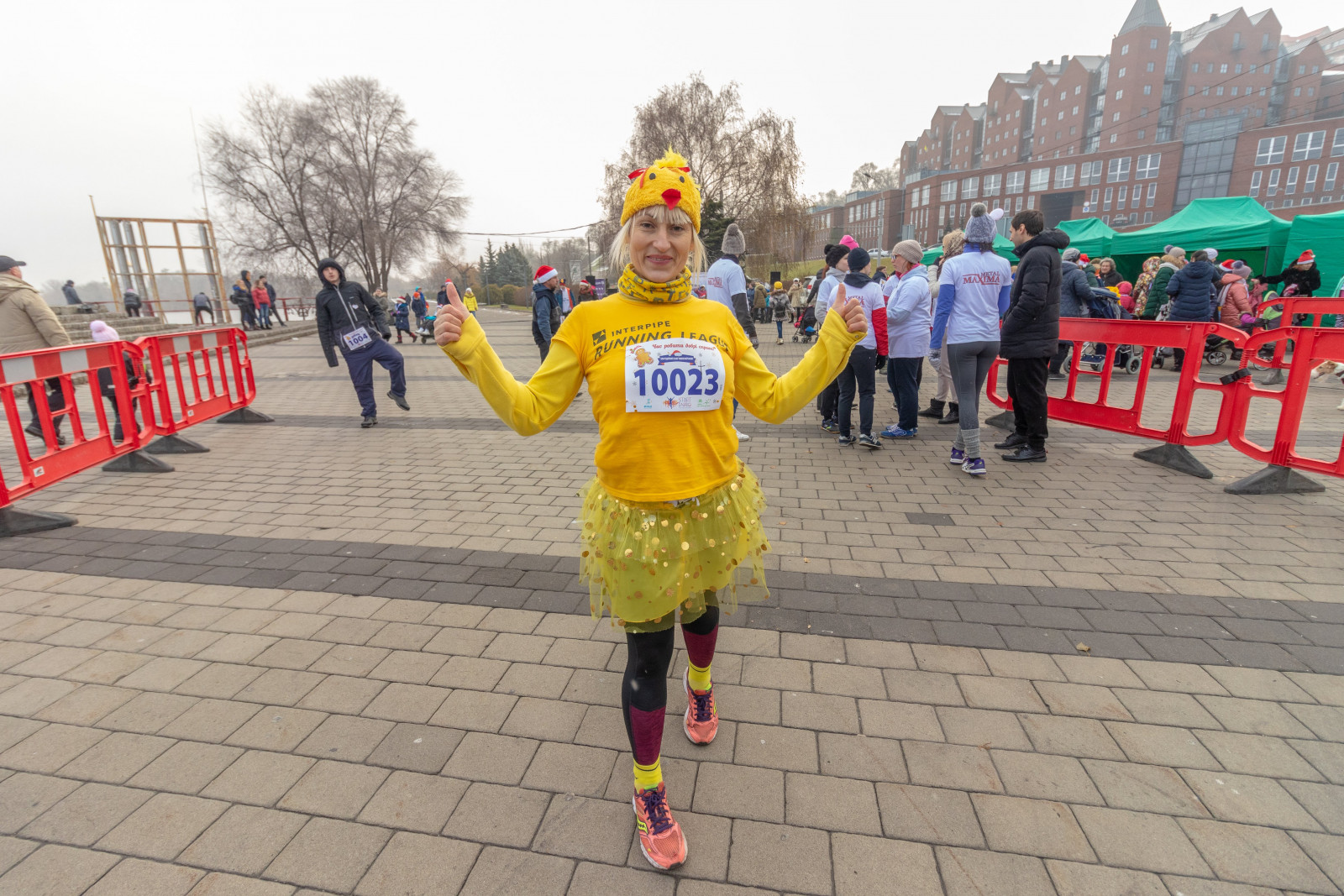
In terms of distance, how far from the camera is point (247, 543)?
4.36 meters

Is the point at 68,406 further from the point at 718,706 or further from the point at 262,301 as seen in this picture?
the point at 262,301

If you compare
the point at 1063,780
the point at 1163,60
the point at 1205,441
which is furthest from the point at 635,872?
the point at 1163,60

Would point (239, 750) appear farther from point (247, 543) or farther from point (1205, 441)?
point (1205, 441)

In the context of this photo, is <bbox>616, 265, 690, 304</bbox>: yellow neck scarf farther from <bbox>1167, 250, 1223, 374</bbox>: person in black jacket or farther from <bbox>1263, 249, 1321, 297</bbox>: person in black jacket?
<bbox>1263, 249, 1321, 297</bbox>: person in black jacket

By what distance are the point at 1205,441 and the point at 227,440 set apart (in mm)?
9904

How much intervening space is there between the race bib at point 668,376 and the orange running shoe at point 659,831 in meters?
1.21

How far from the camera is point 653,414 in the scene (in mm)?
1888

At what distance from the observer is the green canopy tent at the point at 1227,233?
43.4 feet

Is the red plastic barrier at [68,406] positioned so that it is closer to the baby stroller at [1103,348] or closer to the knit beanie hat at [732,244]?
the knit beanie hat at [732,244]

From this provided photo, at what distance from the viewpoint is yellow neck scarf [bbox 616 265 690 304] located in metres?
1.92

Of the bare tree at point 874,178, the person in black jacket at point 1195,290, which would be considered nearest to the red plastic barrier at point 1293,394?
the person in black jacket at point 1195,290

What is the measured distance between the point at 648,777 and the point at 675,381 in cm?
124

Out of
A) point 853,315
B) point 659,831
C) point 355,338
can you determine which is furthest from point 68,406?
point 853,315

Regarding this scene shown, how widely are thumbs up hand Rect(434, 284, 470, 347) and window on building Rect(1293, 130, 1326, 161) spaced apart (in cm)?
8551
